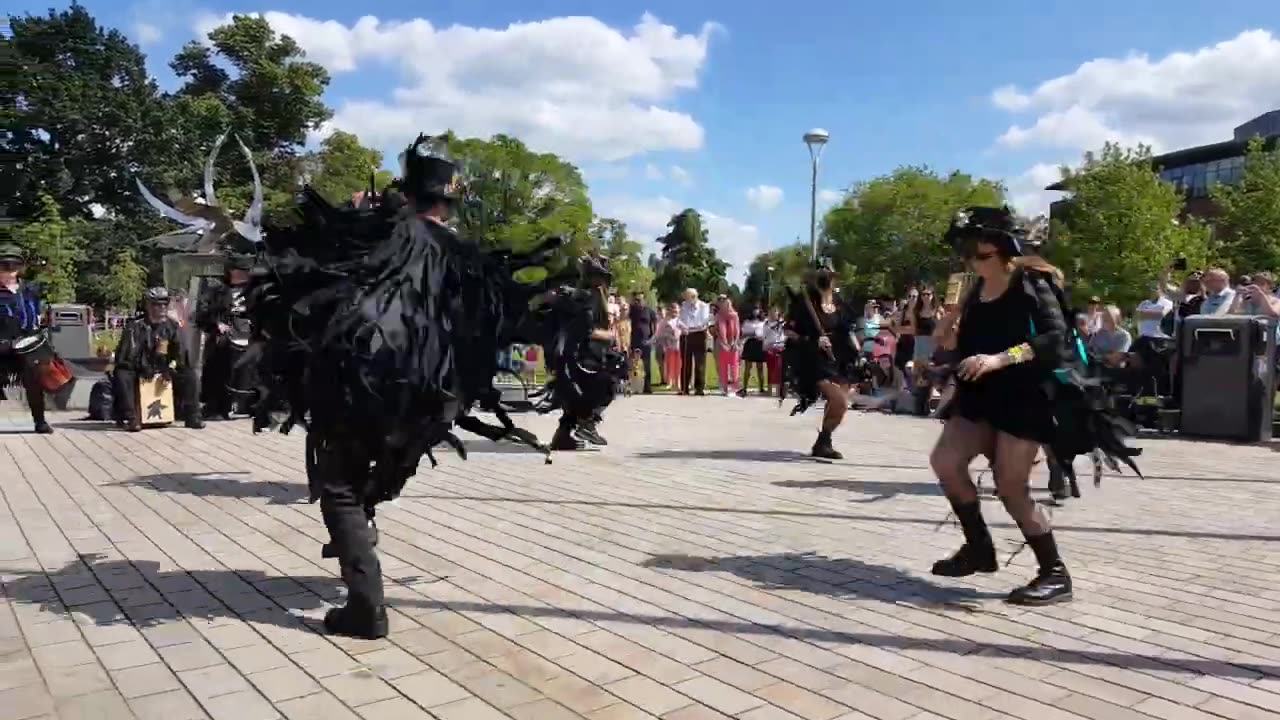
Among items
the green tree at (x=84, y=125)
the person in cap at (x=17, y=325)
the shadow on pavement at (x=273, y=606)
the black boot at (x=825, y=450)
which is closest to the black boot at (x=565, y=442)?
the black boot at (x=825, y=450)

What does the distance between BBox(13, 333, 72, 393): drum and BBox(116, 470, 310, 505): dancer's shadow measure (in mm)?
3847

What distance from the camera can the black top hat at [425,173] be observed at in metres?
4.57

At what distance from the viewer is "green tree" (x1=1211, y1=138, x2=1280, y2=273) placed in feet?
133

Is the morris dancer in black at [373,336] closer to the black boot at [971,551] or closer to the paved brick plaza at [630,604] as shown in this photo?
the paved brick plaza at [630,604]

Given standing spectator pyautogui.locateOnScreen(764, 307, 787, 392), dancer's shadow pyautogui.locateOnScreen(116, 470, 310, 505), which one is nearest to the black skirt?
standing spectator pyautogui.locateOnScreen(764, 307, 787, 392)

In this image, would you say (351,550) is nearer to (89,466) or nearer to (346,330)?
(346,330)

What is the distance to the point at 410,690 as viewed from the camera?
3.78 metres

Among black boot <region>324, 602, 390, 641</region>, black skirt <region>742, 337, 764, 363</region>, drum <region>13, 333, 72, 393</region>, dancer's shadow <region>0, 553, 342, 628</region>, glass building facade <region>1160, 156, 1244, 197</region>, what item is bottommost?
dancer's shadow <region>0, 553, 342, 628</region>

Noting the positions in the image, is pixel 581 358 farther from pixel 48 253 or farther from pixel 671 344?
pixel 48 253

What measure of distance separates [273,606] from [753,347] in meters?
14.0

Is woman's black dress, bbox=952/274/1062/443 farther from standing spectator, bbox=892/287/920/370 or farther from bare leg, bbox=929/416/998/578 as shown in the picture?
standing spectator, bbox=892/287/920/370

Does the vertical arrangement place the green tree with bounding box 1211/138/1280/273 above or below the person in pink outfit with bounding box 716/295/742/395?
above

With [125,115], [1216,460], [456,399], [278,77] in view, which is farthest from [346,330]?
[125,115]

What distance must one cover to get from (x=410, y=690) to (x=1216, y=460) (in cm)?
923
